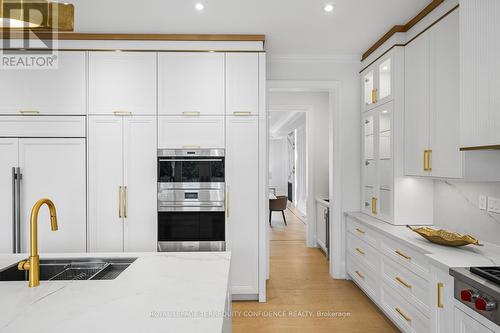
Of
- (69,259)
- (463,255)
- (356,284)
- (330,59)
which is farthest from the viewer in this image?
(330,59)

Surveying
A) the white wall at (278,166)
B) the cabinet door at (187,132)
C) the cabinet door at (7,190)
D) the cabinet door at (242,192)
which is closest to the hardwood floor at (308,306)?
the cabinet door at (242,192)

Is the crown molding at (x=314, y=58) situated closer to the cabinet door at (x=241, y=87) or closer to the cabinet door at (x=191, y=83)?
the cabinet door at (x=241, y=87)

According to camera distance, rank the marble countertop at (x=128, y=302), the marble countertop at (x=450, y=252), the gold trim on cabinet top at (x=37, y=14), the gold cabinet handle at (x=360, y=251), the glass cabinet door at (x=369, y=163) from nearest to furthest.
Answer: the marble countertop at (x=128, y=302) → the gold trim on cabinet top at (x=37, y=14) → the marble countertop at (x=450, y=252) → the gold cabinet handle at (x=360, y=251) → the glass cabinet door at (x=369, y=163)

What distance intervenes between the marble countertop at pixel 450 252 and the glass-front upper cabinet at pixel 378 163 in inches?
20.1

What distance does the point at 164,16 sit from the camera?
2.95 metres

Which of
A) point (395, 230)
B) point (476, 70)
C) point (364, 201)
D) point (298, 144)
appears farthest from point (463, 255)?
point (298, 144)

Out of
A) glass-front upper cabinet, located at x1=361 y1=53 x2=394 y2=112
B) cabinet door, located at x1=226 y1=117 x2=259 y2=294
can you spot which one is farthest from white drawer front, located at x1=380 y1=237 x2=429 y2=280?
glass-front upper cabinet, located at x1=361 y1=53 x2=394 y2=112

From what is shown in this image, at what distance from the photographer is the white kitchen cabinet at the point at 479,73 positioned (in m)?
1.82

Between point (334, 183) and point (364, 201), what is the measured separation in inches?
15.8

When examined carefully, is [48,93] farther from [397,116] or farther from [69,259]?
[397,116]

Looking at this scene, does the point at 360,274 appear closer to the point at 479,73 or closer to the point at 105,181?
the point at 479,73

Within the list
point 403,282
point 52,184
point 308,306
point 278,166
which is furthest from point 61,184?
point 278,166

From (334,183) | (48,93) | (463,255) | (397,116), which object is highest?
(48,93)

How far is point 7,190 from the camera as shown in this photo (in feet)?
10.7
